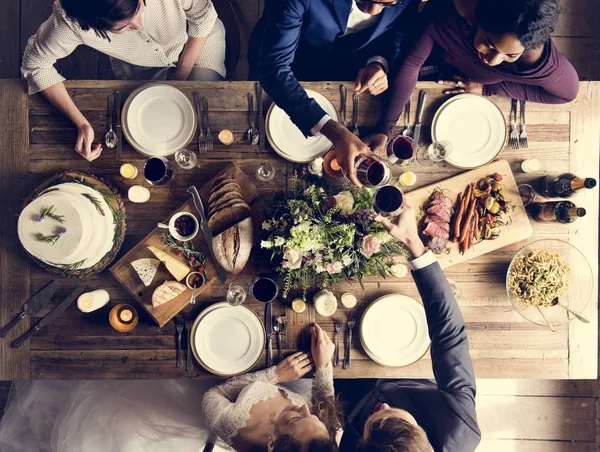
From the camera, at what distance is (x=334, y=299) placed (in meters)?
2.02

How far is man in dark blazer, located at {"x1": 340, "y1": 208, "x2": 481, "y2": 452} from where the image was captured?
6.14 feet

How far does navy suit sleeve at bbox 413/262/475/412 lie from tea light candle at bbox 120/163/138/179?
53.0 inches

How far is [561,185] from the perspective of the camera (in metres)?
2.03

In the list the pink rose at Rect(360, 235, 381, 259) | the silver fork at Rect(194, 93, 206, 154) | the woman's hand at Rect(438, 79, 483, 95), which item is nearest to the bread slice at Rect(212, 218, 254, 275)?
the silver fork at Rect(194, 93, 206, 154)

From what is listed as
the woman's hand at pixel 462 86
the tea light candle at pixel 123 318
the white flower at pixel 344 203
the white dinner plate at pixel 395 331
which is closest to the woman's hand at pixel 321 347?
the white dinner plate at pixel 395 331

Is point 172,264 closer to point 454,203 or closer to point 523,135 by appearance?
point 454,203

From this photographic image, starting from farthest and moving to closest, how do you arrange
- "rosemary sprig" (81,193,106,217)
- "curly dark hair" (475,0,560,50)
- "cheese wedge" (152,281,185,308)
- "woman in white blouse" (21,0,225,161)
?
1. "cheese wedge" (152,281,185,308)
2. "rosemary sprig" (81,193,106,217)
3. "woman in white blouse" (21,0,225,161)
4. "curly dark hair" (475,0,560,50)

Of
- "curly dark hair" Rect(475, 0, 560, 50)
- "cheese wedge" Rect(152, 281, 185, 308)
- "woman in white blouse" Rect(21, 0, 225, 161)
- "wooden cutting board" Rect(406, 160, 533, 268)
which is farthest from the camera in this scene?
"wooden cutting board" Rect(406, 160, 533, 268)

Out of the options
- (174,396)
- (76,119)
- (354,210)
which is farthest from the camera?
(174,396)

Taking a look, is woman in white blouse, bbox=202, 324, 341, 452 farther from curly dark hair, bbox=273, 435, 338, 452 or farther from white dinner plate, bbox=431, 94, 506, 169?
white dinner plate, bbox=431, 94, 506, 169

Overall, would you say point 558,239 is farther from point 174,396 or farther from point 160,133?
point 174,396

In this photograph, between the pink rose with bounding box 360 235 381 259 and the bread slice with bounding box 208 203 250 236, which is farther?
the bread slice with bounding box 208 203 250 236

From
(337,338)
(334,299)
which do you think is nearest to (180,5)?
(334,299)

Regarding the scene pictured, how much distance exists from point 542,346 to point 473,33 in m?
1.47
